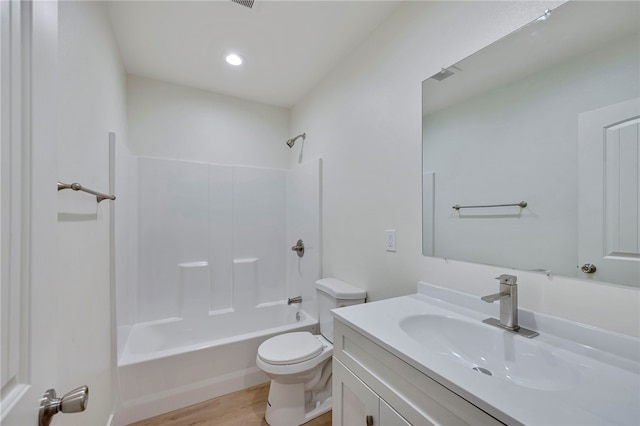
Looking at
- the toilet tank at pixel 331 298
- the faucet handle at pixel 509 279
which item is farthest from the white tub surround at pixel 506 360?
the toilet tank at pixel 331 298

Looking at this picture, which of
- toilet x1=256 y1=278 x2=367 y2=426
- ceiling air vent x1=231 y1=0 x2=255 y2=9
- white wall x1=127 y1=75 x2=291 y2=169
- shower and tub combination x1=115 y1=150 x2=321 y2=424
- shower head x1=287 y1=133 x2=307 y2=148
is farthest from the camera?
shower head x1=287 y1=133 x2=307 y2=148

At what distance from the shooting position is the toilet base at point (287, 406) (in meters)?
1.61

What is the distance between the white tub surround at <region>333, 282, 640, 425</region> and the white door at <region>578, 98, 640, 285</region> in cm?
20

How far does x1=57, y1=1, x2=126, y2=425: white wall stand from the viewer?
958 mm

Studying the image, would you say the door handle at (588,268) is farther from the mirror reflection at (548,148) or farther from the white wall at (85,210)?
the white wall at (85,210)

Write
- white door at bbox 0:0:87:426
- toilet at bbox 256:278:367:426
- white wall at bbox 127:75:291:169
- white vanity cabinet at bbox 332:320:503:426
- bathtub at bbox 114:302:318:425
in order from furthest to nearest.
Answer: white wall at bbox 127:75:291:169 → bathtub at bbox 114:302:318:425 → toilet at bbox 256:278:367:426 → white vanity cabinet at bbox 332:320:503:426 → white door at bbox 0:0:87:426

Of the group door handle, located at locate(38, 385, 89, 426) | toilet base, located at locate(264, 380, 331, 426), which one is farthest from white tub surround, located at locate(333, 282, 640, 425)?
door handle, located at locate(38, 385, 89, 426)

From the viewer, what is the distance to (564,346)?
81cm

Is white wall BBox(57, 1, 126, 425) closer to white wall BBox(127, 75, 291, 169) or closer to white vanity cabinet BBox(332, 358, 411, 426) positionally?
white wall BBox(127, 75, 291, 169)

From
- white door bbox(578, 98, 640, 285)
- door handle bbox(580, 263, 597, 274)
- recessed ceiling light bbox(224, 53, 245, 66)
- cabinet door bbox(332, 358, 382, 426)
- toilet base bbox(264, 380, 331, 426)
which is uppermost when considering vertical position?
recessed ceiling light bbox(224, 53, 245, 66)

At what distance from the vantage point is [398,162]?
1.48 m

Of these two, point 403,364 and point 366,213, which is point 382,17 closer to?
point 366,213

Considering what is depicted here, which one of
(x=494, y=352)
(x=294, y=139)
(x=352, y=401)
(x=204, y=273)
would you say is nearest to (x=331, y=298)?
(x=352, y=401)

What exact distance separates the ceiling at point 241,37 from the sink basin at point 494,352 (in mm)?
1692
